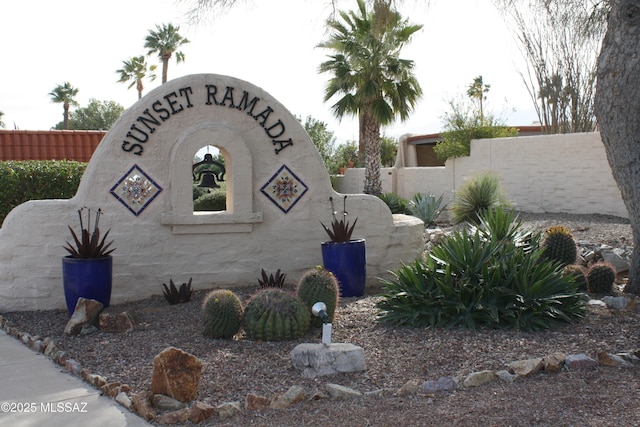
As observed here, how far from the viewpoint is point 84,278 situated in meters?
7.97

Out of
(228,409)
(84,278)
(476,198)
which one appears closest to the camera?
(228,409)

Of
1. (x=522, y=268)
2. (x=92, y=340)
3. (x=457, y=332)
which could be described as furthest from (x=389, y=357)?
(x=92, y=340)

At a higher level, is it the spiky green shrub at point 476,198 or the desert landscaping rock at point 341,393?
the spiky green shrub at point 476,198

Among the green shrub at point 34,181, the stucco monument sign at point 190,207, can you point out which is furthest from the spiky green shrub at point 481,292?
the green shrub at point 34,181

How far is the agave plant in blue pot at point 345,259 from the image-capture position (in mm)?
8961

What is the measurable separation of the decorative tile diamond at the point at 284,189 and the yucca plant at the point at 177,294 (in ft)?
5.64

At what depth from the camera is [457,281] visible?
7230 mm

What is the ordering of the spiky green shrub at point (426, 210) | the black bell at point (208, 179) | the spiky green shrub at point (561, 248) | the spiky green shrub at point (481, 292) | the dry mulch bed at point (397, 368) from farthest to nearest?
the spiky green shrub at point (426, 210) → the spiky green shrub at point (561, 248) → the black bell at point (208, 179) → the spiky green shrub at point (481, 292) → the dry mulch bed at point (397, 368)

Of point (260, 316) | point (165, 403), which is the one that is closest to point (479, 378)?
point (260, 316)

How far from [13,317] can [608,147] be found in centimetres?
725

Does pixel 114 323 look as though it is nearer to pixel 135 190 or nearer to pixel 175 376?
pixel 135 190

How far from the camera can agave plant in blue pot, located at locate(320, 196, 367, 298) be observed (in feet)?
29.4

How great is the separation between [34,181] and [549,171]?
13017 millimetres

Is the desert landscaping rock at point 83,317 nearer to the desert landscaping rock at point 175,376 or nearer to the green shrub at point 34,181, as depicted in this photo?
the desert landscaping rock at point 175,376
